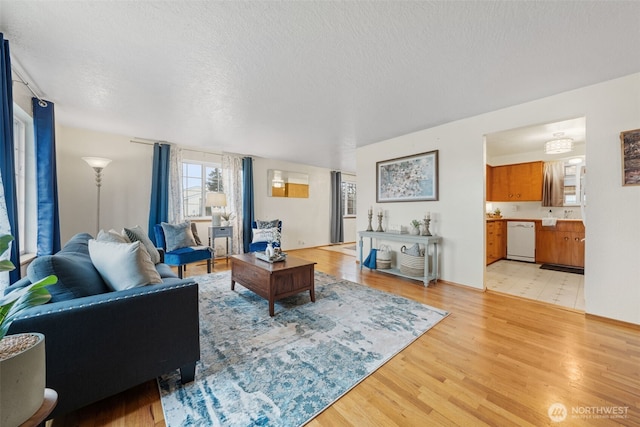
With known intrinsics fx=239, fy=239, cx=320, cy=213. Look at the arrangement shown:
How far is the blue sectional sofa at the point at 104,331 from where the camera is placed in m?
1.08

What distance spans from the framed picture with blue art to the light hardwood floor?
1979mm

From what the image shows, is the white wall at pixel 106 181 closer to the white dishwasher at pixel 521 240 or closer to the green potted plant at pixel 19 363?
Answer: the green potted plant at pixel 19 363

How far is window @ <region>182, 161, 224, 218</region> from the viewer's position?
Answer: 15.8 ft

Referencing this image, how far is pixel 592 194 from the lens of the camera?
238cm

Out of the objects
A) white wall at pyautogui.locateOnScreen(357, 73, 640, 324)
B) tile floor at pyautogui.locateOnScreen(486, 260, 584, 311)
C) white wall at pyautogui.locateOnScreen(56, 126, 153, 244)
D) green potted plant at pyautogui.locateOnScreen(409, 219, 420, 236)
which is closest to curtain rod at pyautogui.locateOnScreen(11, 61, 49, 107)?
white wall at pyautogui.locateOnScreen(56, 126, 153, 244)

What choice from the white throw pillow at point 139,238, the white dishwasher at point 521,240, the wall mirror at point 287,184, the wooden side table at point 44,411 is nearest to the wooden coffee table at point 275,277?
the white throw pillow at point 139,238

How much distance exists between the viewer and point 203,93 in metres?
2.56

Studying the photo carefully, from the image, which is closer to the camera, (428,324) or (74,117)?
(428,324)

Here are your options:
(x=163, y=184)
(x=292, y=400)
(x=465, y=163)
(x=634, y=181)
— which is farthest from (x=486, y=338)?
(x=163, y=184)

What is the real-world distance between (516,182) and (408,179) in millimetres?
2820

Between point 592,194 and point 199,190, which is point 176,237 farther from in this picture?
point 592,194

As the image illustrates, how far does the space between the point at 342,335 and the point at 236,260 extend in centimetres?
167

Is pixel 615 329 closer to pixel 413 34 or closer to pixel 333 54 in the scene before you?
pixel 413 34

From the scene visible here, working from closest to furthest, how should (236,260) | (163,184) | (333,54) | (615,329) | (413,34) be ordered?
(413,34) → (333,54) → (615,329) → (236,260) → (163,184)
